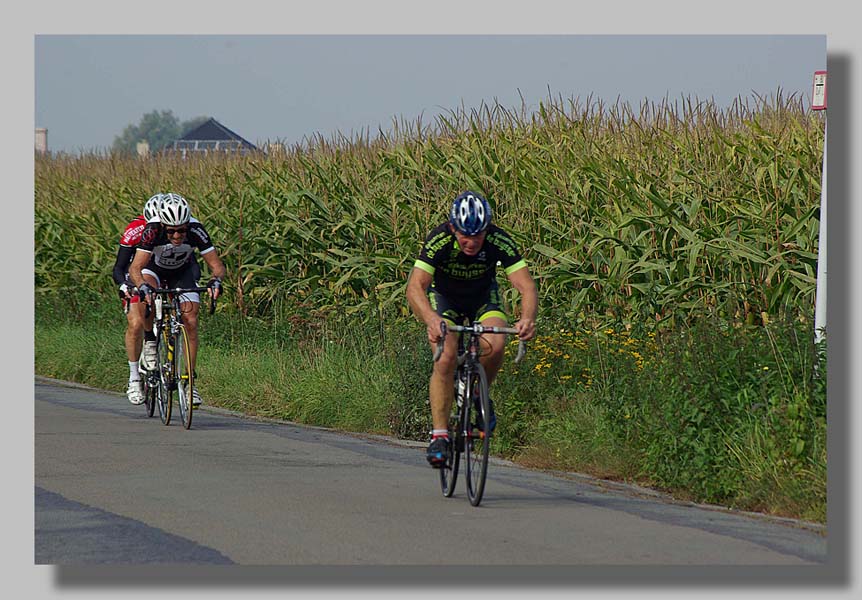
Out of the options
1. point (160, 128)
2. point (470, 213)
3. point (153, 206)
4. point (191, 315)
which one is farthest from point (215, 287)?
point (160, 128)

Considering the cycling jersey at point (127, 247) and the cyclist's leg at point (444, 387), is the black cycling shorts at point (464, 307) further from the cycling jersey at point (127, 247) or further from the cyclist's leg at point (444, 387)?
the cycling jersey at point (127, 247)

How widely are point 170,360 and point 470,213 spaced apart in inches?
226

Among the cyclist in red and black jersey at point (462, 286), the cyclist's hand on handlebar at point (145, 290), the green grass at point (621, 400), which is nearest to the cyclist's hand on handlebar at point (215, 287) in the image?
the cyclist's hand on handlebar at point (145, 290)

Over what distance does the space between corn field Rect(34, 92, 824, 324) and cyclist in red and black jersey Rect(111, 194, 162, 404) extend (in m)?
2.92

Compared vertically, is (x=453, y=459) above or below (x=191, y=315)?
below

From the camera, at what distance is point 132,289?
14.5m

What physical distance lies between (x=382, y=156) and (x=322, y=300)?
198 centimetres

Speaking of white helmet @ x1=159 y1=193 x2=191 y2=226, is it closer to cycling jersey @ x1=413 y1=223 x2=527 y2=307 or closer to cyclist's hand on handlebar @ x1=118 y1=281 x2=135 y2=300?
cyclist's hand on handlebar @ x1=118 y1=281 x2=135 y2=300

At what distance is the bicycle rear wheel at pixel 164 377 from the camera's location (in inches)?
568

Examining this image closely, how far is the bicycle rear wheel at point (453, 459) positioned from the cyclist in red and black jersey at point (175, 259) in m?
4.47

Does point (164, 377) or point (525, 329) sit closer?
point (525, 329)

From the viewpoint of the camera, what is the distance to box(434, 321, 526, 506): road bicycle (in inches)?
381

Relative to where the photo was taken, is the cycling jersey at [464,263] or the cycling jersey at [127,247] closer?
the cycling jersey at [464,263]

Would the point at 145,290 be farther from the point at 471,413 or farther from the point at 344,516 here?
the point at 344,516
